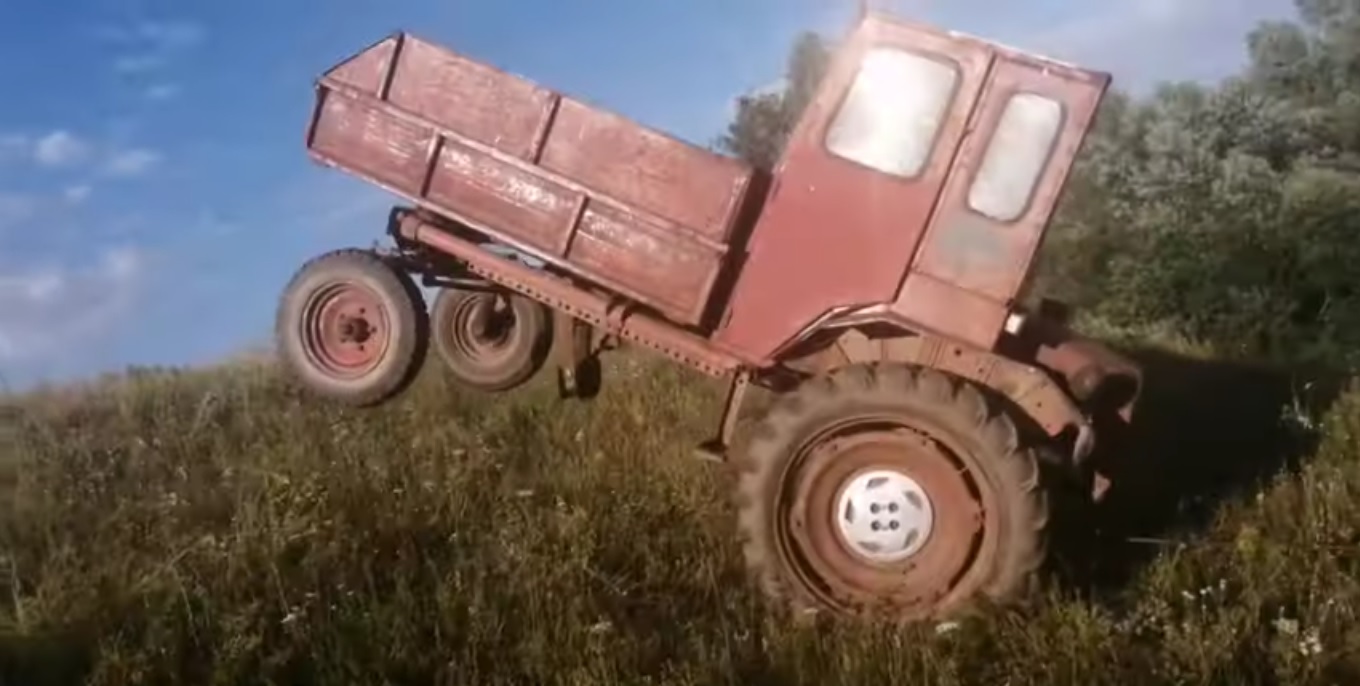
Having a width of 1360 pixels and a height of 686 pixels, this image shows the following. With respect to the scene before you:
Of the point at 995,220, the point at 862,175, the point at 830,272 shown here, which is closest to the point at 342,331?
the point at 830,272

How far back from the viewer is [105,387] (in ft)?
41.7

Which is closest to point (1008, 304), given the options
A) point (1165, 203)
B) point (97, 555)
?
point (97, 555)

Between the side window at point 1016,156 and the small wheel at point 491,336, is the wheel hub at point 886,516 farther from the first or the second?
the small wheel at point 491,336

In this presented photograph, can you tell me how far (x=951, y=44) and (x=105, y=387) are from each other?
7668 millimetres

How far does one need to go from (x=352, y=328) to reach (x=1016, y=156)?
427cm

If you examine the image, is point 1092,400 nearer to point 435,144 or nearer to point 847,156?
point 847,156

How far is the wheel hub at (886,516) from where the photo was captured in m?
7.74

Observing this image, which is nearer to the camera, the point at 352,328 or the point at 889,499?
the point at 889,499

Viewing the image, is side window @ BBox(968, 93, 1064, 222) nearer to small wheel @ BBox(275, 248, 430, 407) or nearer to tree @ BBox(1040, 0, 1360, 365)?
small wheel @ BBox(275, 248, 430, 407)

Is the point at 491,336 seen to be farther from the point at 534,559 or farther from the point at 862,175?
the point at 862,175

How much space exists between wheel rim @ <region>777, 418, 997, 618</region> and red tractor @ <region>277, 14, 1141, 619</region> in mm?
11

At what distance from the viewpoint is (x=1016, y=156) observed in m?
8.09

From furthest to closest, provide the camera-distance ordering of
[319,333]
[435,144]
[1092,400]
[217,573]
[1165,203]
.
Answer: [1165,203], [319,333], [435,144], [1092,400], [217,573]

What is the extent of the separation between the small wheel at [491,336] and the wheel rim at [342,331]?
79cm
